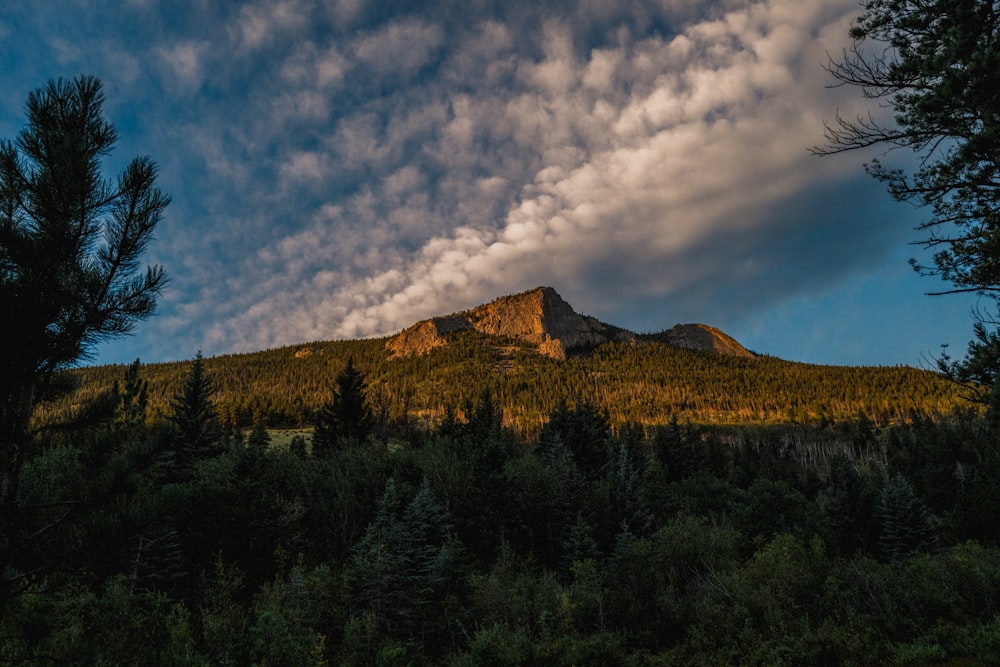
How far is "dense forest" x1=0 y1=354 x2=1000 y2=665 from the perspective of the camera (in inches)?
220

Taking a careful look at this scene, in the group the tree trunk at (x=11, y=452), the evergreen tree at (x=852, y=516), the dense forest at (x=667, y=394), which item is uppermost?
the dense forest at (x=667, y=394)

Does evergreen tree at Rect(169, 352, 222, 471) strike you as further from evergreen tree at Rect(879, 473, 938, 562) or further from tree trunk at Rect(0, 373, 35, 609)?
evergreen tree at Rect(879, 473, 938, 562)

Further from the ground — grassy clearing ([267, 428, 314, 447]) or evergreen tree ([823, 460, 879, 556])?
grassy clearing ([267, 428, 314, 447])

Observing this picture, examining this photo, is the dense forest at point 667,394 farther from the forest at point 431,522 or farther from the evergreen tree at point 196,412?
the evergreen tree at point 196,412

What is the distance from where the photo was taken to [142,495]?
556cm

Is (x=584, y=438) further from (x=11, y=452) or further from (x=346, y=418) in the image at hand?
(x=11, y=452)

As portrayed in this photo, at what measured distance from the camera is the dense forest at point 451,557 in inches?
220


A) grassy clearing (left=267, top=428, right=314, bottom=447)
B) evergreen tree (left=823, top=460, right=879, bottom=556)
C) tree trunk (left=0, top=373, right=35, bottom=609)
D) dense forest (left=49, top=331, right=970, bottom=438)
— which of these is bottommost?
evergreen tree (left=823, top=460, right=879, bottom=556)

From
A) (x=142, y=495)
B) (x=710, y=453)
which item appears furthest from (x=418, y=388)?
(x=142, y=495)

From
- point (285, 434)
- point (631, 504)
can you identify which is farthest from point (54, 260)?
point (285, 434)

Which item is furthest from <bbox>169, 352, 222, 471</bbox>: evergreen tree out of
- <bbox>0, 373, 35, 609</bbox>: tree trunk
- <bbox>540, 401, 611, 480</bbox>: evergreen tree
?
<bbox>540, 401, 611, 480</bbox>: evergreen tree

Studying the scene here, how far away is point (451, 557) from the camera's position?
33594 mm

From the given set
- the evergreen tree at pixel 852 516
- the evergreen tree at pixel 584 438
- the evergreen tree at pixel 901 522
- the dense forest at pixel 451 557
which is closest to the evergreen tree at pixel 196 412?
the dense forest at pixel 451 557

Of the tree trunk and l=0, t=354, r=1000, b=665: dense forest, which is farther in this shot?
l=0, t=354, r=1000, b=665: dense forest
